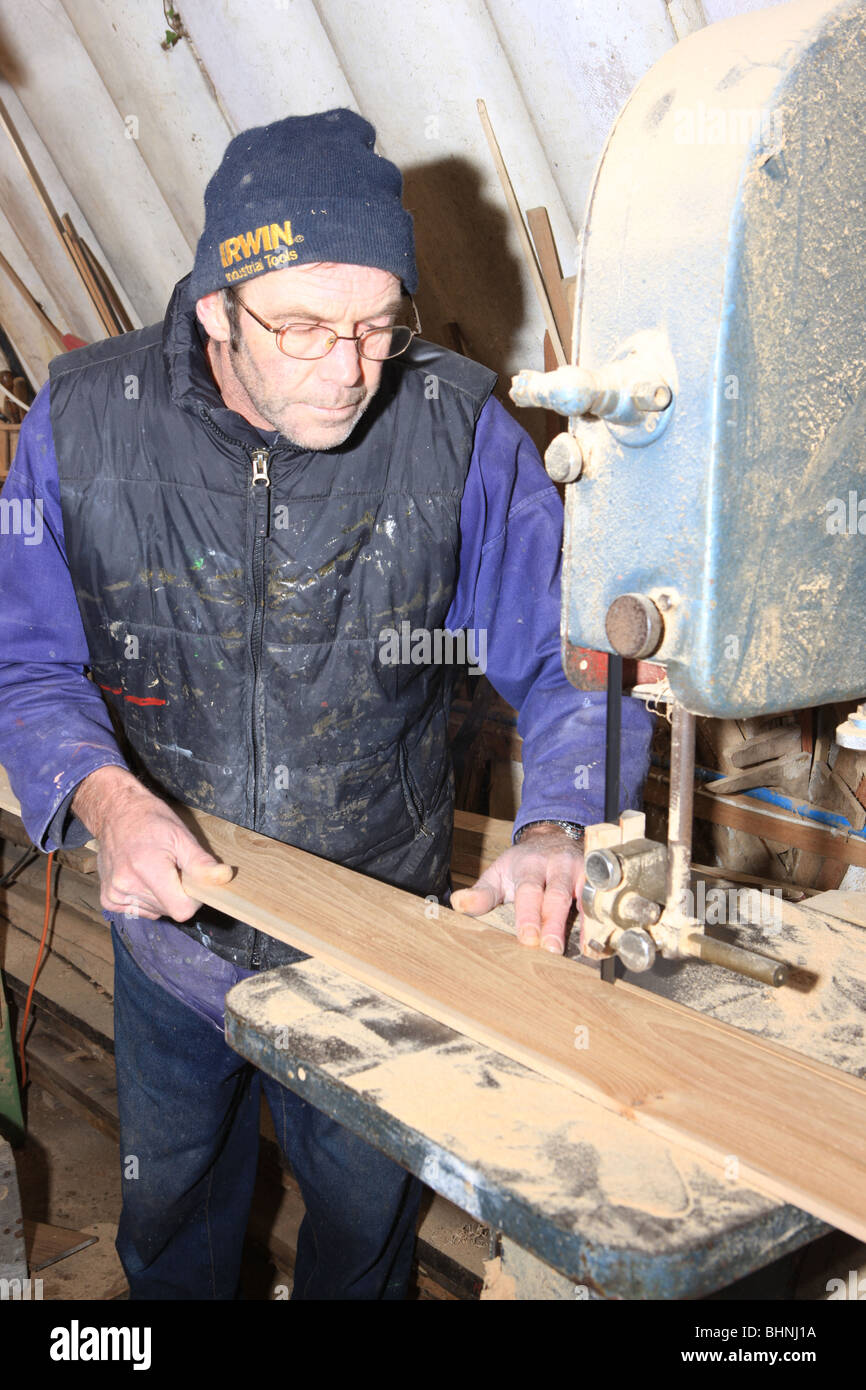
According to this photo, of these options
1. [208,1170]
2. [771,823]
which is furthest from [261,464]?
[771,823]

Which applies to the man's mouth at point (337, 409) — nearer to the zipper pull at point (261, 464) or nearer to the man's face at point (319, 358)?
the man's face at point (319, 358)

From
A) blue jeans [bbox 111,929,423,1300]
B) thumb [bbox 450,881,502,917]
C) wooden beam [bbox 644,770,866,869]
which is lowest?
blue jeans [bbox 111,929,423,1300]

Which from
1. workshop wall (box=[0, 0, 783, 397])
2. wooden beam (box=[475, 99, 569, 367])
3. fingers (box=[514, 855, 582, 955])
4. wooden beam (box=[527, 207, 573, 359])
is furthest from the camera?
wooden beam (box=[527, 207, 573, 359])

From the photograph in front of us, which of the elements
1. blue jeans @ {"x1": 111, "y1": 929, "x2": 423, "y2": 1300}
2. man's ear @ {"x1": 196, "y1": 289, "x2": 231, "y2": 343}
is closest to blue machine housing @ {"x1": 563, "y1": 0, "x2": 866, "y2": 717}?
man's ear @ {"x1": 196, "y1": 289, "x2": 231, "y2": 343}

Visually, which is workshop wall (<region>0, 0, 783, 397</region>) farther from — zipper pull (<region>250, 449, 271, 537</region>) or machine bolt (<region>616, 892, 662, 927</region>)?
machine bolt (<region>616, 892, 662, 927</region>)

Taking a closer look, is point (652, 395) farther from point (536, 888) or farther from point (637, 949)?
point (536, 888)

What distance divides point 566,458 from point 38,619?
1146 mm

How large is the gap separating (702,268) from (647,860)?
0.51m

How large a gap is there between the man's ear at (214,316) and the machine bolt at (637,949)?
1.11m

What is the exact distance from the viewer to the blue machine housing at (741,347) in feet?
2.72

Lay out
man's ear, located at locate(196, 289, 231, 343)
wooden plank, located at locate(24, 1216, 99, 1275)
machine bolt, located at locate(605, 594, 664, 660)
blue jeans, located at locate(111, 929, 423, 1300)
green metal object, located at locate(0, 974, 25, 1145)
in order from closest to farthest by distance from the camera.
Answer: machine bolt, located at locate(605, 594, 664, 660) → man's ear, located at locate(196, 289, 231, 343) → blue jeans, located at locate(111, 929, 423, 1300) → wooden plank, located at locate(24, 1216, 99, 1275) → green metal object, located at locate(0, 974, 25, 1145)

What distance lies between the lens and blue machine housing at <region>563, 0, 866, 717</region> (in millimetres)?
831

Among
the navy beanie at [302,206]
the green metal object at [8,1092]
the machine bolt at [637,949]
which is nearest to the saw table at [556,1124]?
the machine bolt at [637,949]

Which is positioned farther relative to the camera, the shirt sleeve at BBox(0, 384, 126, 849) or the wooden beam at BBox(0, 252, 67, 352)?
the wooden beam at BBox(0, 252, 67, 352)
